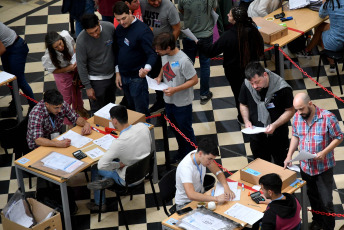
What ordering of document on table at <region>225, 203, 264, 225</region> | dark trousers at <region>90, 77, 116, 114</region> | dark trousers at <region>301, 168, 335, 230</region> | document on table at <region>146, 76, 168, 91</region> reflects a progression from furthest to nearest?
dark trousers at <region>90, 77, 116, 114</region> → document on table at <region>146, 76, 168, 91</region> → dark trousers at <region>301, 168, 335, 230</region> → document on table at <region>225, 203, 264, 225</region>

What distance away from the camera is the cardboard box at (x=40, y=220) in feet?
20.2

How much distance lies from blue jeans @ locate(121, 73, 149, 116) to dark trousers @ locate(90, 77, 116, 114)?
0.24 meters

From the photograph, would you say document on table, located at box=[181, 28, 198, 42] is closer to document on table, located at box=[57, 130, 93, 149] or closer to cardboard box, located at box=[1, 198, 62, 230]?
document on table, located at box=[57, 130, 93, 149]

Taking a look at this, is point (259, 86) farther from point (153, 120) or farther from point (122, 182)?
point (153, 120)

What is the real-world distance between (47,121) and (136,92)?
1.25 m

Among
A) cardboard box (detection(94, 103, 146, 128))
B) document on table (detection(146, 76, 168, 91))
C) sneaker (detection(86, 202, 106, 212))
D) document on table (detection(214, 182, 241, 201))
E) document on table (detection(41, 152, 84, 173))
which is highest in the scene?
document on table (detection(146, 76, 168, 91))

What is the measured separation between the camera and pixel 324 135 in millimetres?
5781

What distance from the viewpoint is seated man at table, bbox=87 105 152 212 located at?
623 cm

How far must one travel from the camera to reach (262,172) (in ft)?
19.6

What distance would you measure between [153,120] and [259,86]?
264 cm

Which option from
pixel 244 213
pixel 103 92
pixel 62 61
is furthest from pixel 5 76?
pixel 244 213

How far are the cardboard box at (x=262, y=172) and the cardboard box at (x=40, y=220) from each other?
1.93 metres

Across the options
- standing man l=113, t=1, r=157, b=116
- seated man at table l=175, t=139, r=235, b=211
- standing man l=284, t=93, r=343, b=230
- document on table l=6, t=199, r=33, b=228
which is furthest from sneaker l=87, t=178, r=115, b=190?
standing man l=284, t=93, r=343, b=230

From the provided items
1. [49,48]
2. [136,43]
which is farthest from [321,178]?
[49,48]
